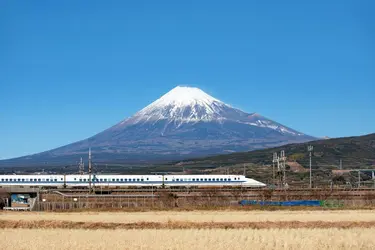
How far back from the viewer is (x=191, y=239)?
107 feet

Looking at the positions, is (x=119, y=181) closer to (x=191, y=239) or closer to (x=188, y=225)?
(x=188, y=225)

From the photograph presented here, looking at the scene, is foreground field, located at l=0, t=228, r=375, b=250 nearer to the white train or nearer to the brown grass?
the brown grass

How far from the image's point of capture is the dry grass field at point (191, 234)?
30109 mm

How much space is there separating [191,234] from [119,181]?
68.5m

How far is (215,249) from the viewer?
2848 centimetres

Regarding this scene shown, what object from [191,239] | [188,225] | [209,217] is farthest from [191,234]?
[209,217]

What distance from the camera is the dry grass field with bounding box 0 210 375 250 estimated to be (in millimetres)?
30109

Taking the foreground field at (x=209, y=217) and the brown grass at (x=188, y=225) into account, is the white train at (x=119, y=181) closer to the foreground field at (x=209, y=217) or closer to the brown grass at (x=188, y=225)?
the foreground field at (x=209, y=217)

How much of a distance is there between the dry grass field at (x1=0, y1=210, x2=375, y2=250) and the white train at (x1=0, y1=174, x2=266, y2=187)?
54.9 metres

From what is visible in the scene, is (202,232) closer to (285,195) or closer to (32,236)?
(32,236)

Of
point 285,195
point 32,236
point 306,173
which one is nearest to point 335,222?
point 32,236

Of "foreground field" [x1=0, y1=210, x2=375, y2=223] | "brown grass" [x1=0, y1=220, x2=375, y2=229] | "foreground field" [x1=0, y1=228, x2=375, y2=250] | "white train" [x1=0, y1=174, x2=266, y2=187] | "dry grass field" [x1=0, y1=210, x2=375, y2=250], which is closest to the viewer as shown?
"foreground field" [x1=0, y1=228, x2=375, y2=250]

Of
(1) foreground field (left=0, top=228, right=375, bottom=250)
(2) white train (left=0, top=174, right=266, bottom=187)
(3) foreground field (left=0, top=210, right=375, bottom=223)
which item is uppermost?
(2) white train (left=0, top=174, right=266, bottom=187)

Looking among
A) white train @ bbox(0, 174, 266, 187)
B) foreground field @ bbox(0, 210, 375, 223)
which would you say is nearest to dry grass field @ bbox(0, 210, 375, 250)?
foreground field @ bbox(0, 210, 375, 223)
